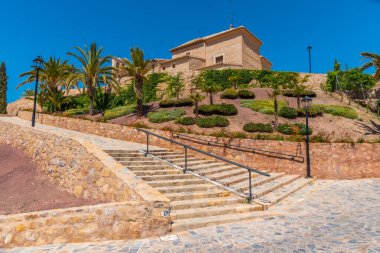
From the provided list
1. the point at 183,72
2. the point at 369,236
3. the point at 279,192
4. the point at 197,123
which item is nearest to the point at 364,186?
the point at 279,192

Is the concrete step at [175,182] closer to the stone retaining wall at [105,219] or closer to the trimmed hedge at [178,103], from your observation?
the stone retaining wall at [105,219]

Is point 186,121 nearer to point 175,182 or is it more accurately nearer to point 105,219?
point 175,182

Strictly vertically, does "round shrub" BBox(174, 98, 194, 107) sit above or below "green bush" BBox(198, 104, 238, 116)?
above

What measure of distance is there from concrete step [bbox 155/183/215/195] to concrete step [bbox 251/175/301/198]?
1700 millimetres

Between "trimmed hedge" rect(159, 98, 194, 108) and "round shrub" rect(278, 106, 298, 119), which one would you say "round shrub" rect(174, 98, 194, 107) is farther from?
"round shrub" rect(278, 106, 298, 119)

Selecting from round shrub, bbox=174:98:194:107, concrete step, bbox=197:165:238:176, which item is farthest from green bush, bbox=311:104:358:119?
concrete step, bbox=197:165:238:176

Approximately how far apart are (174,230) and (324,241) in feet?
10.2

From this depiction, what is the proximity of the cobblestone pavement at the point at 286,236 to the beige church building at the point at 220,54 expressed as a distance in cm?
2417

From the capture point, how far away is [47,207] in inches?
279

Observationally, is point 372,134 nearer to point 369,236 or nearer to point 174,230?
Result: point 369,236

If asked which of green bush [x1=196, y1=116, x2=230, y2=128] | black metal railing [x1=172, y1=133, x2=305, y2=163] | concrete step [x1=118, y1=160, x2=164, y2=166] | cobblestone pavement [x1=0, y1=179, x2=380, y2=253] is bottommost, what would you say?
cobblestone pavement [x1=0, y1=179, x2=380, y2=253]

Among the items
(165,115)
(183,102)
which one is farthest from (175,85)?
(165,115)

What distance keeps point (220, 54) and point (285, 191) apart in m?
26.3

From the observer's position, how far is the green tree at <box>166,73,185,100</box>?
1025 inches
